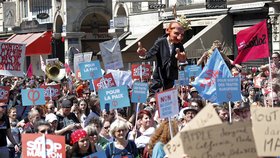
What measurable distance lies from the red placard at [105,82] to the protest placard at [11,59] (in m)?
1.48

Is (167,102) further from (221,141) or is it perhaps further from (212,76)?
(212,76)

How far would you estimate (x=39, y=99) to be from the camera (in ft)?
48.4

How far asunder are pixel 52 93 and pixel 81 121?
15.6 feet

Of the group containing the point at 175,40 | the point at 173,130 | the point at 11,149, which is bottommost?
the point at 11,149

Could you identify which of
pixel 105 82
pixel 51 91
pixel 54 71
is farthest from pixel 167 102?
pixel 54 71

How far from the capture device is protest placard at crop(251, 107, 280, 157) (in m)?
5.75

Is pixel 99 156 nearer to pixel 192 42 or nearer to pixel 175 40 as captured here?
pixel 175 40

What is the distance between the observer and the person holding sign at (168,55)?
12.2 m

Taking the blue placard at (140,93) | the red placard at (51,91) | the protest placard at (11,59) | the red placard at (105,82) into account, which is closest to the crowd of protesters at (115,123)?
the blue placard at (140,93)

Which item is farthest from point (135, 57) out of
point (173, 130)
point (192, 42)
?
point (173, 130)

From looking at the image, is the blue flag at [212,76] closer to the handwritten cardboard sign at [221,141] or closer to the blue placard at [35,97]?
the blue placard at [35,97]

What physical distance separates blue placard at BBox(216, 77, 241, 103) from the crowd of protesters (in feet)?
0.48

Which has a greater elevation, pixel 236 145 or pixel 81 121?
pixel 236 145

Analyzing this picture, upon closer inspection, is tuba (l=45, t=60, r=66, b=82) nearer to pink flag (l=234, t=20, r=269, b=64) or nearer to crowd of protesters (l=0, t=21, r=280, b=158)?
crowd of protesters (l=0, t=21, r=280, b=158)
